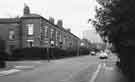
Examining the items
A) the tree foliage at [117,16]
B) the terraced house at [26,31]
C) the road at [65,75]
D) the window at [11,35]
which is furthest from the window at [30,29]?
the tree foliage at [117,16]

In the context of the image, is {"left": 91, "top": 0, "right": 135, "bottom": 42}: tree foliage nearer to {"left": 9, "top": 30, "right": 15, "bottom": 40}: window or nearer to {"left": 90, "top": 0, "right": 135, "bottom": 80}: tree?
{"left": 90, "top": 0, "right": 135, "bottom": 80}: tree

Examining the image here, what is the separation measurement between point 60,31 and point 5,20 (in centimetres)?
1985

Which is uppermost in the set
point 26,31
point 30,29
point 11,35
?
point 30,29

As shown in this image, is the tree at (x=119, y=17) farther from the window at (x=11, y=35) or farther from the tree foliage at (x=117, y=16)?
the window at (x=11, y=35)

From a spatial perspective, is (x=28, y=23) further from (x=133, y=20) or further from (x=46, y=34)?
(x=133, y=20)

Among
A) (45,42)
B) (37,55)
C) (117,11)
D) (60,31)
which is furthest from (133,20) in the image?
(60,31)

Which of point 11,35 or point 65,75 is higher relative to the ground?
point 11,35

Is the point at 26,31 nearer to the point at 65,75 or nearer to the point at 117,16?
the point at 65,75

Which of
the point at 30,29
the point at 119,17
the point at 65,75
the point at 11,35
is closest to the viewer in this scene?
the point at 119,17

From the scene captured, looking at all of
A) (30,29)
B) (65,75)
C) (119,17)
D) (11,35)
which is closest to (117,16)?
(119,17)

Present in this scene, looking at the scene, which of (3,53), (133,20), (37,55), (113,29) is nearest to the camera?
(133,20)

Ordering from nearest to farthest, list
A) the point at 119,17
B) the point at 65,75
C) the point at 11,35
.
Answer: the point at 119,17 < the point at 65,75 < the point at 11,35

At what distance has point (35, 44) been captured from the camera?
44.8 m

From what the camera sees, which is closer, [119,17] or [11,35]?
[119,17]
